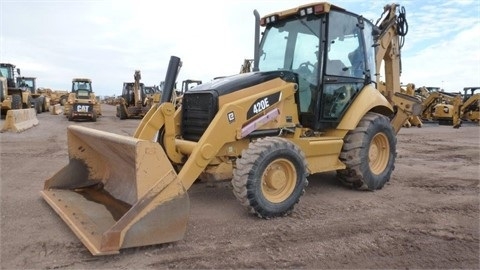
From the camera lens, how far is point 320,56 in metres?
5.39

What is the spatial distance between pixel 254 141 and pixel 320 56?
173cm

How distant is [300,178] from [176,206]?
1.66 meters

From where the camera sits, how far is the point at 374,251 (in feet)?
12.0

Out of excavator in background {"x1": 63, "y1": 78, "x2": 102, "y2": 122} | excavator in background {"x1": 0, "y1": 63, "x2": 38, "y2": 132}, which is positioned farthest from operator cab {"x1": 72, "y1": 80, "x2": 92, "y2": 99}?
excavator in background {"x1": 0, "y1": 63, "x2": 38, "y2": 132}

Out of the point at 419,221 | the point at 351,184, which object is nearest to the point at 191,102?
the point at 351,184

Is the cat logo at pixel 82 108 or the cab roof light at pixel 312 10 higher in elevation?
the cab roof light at pixel 312 10

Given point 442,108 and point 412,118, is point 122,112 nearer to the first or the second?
point 412,118

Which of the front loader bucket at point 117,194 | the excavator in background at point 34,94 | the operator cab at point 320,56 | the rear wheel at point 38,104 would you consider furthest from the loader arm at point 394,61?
the rear wheel at point 38,104

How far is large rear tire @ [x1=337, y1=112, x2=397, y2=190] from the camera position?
18.3 ft

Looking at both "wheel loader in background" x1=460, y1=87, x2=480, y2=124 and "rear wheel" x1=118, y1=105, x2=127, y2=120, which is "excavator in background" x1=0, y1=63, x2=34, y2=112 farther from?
"wheel loader in background" x1=460, y1=87, x2=480, y2=124

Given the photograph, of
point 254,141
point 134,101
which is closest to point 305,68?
point 254,141

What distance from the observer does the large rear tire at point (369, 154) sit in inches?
219

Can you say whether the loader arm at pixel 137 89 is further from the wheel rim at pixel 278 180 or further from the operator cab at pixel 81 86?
the wheel rim at pixel 278 180

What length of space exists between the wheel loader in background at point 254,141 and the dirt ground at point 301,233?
168 millimetres
